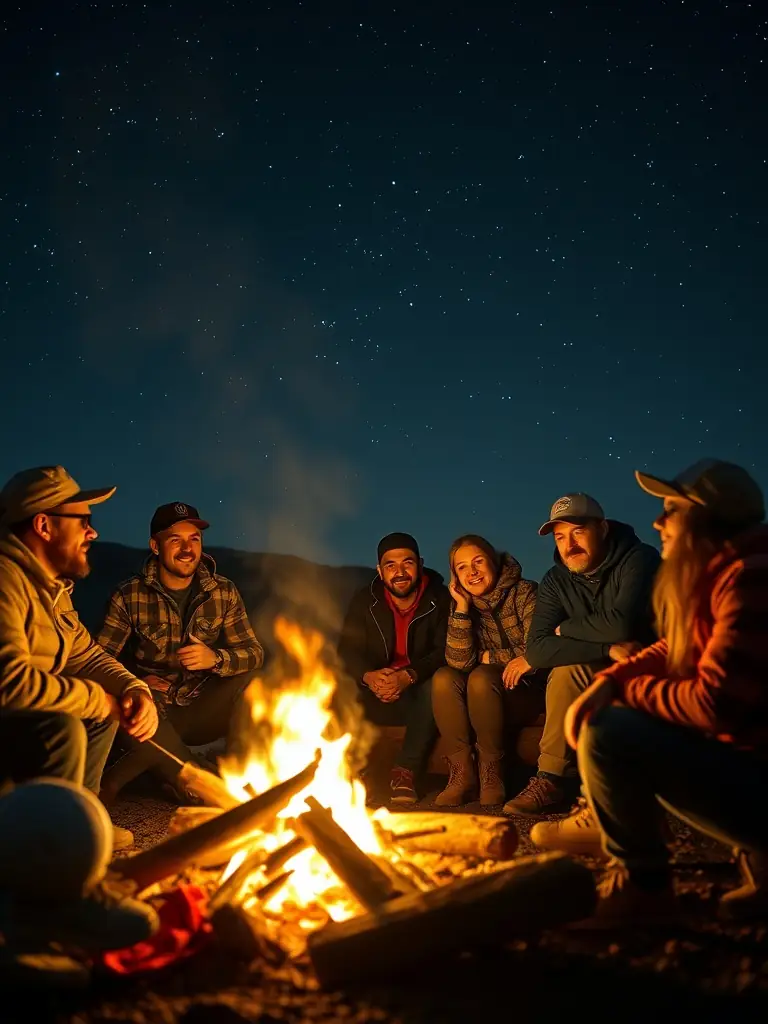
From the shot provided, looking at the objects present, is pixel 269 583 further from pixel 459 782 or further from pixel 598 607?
pixel 598 607

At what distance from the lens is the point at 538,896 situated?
119 inches

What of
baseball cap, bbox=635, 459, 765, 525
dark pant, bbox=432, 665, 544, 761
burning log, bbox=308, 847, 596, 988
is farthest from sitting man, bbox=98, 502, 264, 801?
baseball cap, bbox=635, 459, 765, 525

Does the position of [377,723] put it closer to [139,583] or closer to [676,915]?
[139,583]

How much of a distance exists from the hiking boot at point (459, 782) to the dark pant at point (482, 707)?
0.06m

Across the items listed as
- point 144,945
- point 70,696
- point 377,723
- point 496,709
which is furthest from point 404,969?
point 377,723

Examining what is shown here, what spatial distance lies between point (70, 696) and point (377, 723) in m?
3.26

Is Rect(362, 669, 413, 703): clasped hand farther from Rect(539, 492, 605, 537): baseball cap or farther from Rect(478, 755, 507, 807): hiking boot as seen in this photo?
Rect(539, 492, 605, 537): baseball cap

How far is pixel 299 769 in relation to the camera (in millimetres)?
4648

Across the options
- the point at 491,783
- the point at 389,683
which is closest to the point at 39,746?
the point at 389,683

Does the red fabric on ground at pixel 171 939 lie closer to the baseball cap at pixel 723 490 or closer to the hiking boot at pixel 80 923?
the hiking boot at pixel 80 923

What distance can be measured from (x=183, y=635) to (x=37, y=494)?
2585 millimetres

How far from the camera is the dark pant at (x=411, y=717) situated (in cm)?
661

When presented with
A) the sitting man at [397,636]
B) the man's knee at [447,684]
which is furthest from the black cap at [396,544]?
the man's knee at [447,684]

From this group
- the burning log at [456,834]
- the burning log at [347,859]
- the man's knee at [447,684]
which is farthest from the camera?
the man's knee at [447,684]
